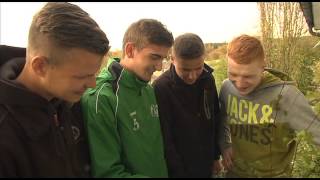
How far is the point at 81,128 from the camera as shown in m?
2.05

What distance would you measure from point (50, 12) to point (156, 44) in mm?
950

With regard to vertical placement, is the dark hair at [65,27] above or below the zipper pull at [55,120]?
above

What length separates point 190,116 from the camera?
9.57 feet

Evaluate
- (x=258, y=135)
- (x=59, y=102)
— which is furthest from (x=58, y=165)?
(x=258, y=135)

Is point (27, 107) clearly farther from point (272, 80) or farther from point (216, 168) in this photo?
point (272, 80)

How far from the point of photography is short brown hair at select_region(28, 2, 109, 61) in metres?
1.73

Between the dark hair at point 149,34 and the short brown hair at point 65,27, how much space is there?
79 centimetres

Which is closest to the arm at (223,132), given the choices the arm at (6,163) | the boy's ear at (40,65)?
the boy's ear at (40,65)

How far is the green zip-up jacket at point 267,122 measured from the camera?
6.52 ft

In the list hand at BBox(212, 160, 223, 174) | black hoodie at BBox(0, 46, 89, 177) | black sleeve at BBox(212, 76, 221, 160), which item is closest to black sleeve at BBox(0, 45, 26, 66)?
black hoodie at BBox(0, 46, 89, 177)

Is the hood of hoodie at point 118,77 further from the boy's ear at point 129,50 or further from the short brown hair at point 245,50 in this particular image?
the short brown hair at point 245,50

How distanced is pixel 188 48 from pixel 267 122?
0.84 m

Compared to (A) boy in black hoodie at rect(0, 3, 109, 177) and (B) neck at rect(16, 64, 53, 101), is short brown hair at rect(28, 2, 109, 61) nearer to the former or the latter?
(A) boy in black hoodie at rect(0, 3, 109, 177)

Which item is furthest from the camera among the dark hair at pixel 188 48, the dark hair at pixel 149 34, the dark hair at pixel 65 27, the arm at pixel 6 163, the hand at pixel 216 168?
the dark hair at pixel 188 48
